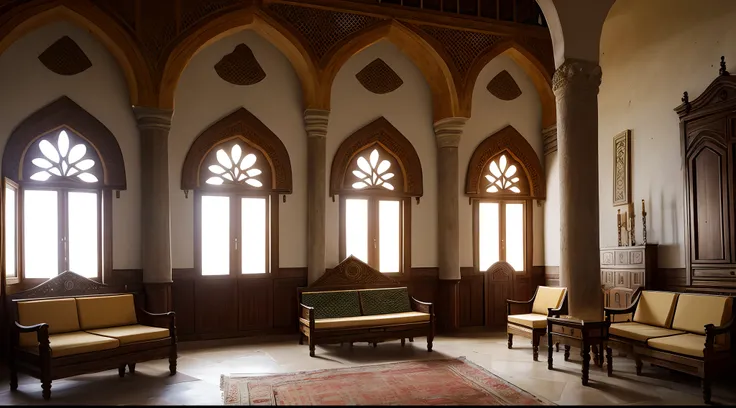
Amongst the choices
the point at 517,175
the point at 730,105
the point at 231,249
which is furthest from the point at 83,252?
the point at 730,105

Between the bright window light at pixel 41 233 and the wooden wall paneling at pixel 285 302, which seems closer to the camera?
the bright window light at pixel 41 233

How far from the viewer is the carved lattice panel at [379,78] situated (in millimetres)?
9828

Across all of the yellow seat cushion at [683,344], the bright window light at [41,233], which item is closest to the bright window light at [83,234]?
the bright window light at [41,233]

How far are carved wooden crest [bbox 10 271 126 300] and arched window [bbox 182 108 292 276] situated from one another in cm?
169

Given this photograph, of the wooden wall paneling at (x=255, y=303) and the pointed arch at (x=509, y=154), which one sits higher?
the pointed arch at (x=509, y=154)

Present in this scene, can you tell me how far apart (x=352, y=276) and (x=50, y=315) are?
415 centimetres

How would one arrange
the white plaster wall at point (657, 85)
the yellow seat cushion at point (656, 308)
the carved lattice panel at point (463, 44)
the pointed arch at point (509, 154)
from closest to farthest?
the yellow seat cushion at point (656, 308) < the white plaster wall at point (657, 85) < the carved lattice panel at point (463, 44) < the pointed arch at point (509, 154)

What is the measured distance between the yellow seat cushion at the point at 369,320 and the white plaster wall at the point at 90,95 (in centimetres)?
285

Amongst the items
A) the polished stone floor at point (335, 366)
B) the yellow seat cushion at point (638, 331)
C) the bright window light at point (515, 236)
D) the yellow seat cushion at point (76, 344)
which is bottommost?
the polished stone floor at point (335, 366)

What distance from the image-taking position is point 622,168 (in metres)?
9.06

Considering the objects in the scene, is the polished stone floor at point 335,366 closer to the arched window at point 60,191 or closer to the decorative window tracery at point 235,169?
the arched window at point 60,191

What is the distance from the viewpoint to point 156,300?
27.4 feet

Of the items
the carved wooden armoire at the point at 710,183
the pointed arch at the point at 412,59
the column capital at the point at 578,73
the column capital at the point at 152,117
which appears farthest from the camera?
the pointed arch at the point at 412,59

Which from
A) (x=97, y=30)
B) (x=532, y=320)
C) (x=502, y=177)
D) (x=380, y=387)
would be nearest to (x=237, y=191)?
(x=97, y=30)
